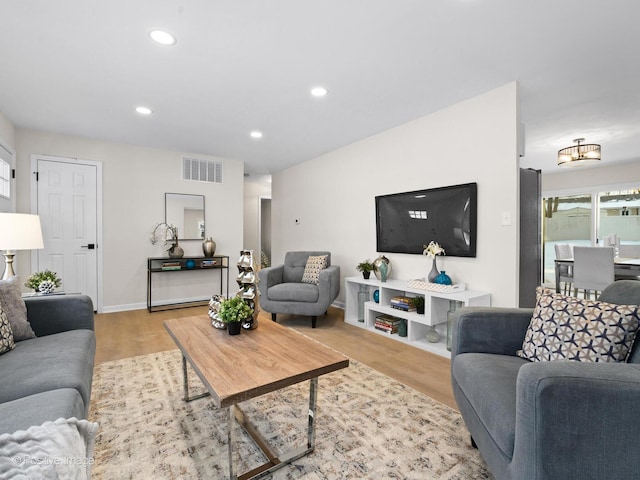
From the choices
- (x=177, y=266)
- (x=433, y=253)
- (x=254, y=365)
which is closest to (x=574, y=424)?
(x=254, y=365)

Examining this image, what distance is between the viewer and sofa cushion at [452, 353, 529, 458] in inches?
44.4

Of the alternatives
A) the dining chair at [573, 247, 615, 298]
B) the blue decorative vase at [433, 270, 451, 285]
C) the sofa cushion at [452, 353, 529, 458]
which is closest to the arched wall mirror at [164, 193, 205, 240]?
the blue decorative vase at [433, 270, 451, 285]

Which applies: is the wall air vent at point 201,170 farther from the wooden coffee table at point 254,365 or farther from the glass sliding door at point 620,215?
the glass sliding door at point 620,215

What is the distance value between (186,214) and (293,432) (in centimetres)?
408

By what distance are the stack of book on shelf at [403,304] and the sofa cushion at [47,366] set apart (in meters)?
2.63

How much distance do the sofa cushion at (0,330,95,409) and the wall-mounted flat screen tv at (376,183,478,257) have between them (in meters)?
3.02

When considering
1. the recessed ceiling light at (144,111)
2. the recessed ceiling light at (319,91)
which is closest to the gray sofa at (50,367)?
the recessed ceiling light at (144,111)

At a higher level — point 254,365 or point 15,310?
point 15,310

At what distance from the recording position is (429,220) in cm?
348

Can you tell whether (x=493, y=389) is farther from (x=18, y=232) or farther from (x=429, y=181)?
(x=18, y=232)

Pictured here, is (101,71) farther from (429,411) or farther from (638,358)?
(638,358)

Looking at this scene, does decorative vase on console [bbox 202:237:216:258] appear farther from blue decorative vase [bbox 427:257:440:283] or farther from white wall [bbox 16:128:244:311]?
blue decorative vase [bbox 427:257:440:283]

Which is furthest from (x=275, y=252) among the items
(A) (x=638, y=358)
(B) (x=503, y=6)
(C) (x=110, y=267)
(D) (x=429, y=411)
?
(A) (x=638, y=358)

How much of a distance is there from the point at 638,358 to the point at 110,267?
525 cm
